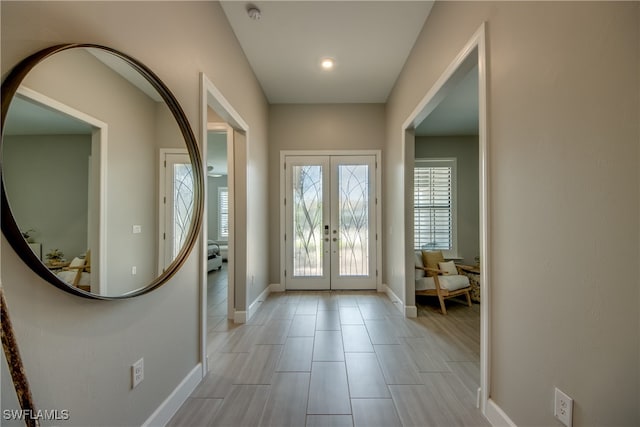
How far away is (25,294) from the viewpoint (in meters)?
0.86

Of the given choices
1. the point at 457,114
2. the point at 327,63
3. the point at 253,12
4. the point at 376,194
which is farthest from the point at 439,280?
the point at 253,12

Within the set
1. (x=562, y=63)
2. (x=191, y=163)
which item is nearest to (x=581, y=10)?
(x=562, y=63)

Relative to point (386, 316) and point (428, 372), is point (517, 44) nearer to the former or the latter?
point (428, 372)

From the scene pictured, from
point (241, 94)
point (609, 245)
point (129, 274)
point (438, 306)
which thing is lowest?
point (438, 306)

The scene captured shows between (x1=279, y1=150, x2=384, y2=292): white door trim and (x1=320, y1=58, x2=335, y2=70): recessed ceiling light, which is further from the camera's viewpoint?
(x1=279, y1=150, x2=384, y2=292): white door trim

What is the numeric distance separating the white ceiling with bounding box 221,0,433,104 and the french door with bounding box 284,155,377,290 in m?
1.08

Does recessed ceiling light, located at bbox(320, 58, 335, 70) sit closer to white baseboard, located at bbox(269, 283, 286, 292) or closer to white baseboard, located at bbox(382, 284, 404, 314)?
white baseboard, located at bbox(382, 284, 404, 314)

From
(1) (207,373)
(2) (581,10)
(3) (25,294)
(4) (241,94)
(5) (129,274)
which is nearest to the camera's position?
(3) (25,294)

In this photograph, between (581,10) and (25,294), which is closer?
(25,294)

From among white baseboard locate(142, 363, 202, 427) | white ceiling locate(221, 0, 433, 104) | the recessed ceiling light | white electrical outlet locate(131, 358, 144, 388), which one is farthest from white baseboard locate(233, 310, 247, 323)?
the recessed ceiling light

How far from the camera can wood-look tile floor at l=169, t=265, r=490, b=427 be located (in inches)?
63.4

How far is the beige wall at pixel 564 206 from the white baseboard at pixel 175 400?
1845 mm

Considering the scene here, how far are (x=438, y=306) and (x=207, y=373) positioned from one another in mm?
2917

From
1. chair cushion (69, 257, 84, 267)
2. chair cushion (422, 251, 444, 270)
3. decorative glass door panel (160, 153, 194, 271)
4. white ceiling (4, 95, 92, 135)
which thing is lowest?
chair cushion (422, 251, 444, 270)
